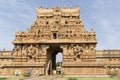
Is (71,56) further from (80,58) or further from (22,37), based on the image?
(22,37)

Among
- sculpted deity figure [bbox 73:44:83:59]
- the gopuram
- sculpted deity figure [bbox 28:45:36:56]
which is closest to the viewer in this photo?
the gopuram

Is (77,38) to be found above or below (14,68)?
above

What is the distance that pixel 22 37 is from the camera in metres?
46.9

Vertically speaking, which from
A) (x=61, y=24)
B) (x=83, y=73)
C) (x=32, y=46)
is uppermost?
(x=61, y=24)

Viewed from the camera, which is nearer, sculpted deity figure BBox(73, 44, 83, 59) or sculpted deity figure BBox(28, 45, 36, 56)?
sculpted deity figure BBox(73, 44, 83, 59)

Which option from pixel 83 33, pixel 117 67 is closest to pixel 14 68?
pixel 83 33

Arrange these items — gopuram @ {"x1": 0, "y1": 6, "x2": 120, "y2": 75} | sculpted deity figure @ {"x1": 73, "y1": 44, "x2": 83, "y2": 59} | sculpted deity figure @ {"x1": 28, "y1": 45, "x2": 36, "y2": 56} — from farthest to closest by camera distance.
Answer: sculpted deity figure @ {"x1": 28, "y1": 45, "x2": 36, "y2": 56}, sculpted deity figure @ {"x1": 73, "y1": 44, "x2": 83, "y2": 59}, gopuram @ {"x1": 0, "y1": 6, "x2": 120, "y2": 75}

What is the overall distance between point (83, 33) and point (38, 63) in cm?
875

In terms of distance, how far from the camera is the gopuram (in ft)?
145

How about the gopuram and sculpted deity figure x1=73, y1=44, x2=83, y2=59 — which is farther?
sculpted deity figure x1=73, y1=44, x2=83, y2=59

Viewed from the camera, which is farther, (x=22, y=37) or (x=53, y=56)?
(x=53, y=56)

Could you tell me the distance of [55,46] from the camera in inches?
1864

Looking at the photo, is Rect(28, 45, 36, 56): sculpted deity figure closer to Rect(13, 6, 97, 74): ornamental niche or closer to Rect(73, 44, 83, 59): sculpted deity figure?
Rect(13, 6, 97, 74): ornamental niche

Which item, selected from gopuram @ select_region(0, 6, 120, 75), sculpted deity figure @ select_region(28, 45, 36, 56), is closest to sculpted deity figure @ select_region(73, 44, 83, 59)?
gopuram @ select_region(0, 6, 120, 75)
